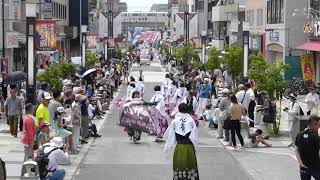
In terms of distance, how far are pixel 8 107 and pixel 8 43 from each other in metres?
20.5

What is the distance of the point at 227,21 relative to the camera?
83438 millimetres

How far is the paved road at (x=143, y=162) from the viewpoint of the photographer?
17.4 m

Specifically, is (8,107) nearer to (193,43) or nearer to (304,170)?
(304,170)

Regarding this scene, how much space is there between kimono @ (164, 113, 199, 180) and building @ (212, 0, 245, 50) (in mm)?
57578

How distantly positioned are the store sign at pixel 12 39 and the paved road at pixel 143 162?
801 inches

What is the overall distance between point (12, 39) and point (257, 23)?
74.8ft

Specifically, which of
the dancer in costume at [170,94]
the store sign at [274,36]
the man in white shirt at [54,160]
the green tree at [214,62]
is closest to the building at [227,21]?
the store sign at [274,36]

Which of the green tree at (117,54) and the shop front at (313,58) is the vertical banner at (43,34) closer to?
the shop front at (313,58)

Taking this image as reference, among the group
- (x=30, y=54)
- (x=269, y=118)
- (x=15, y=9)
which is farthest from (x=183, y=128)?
(x=15, y=9)

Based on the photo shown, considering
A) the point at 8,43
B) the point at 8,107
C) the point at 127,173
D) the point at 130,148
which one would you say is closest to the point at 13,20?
the point at 8,43

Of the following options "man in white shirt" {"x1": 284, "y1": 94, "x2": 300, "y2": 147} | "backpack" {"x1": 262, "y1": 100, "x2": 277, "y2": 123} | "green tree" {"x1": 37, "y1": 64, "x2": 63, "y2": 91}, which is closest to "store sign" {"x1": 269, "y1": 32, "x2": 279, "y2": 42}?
"green tree" {"x1": 37, "y1": 64, "x2": 63, "y2": 91}

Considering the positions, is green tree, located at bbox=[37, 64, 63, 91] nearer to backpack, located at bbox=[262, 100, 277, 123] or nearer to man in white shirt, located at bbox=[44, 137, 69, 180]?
backpack, located at bbox=[262, 100, 277, 123]

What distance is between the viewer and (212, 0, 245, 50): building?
73812 millimetres

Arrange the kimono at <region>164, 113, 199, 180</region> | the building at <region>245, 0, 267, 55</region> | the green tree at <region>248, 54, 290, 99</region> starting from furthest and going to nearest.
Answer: the building at <region>245, 0, 267, 55</region>
the green tree at <region>248, 54, 290, 99</region>
the kimono at <region>164, 113, 199, 180</region>
